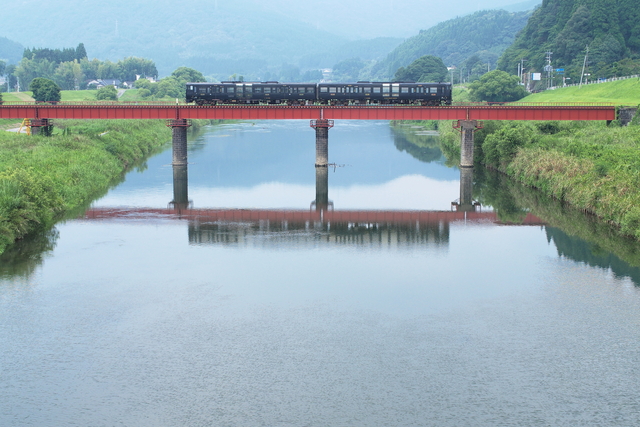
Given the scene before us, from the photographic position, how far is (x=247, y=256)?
43781 mm

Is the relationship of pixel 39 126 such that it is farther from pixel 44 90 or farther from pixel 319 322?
pixel 44 90

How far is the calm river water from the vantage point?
24.8 meters

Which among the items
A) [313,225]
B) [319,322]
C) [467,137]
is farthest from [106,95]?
[319,322]

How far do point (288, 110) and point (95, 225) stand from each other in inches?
1248

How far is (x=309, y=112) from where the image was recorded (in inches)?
3103

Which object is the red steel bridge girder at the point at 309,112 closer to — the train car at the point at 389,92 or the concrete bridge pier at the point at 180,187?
the train car at the point at 389,92

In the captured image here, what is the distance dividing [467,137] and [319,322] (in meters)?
52.7

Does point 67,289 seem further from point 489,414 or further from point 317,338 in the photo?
point 489,414

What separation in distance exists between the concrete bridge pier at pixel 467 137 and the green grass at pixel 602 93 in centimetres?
2590

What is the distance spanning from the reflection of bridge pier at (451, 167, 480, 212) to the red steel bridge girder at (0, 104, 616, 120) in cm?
626

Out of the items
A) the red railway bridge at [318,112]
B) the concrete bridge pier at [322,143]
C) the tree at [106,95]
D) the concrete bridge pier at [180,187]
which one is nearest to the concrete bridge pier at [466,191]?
the red railway bridge at [318,112]

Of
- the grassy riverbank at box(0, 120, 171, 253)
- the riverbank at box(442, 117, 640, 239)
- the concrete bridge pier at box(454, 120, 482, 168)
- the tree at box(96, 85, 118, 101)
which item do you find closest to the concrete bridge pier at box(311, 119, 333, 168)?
the concrete bridge pier at box(454, 120, 482, 168)

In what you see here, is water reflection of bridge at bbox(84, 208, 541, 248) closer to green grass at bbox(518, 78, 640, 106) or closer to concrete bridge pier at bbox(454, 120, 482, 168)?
concrete bridge pier at bbox(454, 120, 482, 168)

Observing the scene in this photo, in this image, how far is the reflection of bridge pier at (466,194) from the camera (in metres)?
61.7
